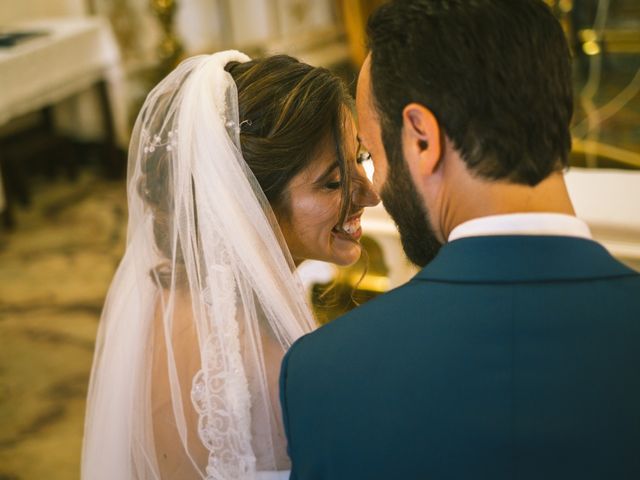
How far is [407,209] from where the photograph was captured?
1.47m

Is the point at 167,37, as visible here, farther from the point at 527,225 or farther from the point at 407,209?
the point at 527,225

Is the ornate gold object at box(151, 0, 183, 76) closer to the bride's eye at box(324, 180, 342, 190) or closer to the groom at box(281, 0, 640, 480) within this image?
the bride's eye at box(324, 180, 342, 190)

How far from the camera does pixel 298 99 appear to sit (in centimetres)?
207

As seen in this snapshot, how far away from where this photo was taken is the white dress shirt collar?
1.25 m

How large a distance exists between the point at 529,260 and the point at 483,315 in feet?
0.36

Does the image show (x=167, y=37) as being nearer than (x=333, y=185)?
No

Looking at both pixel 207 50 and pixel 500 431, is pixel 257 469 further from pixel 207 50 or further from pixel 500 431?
pixel 207 50

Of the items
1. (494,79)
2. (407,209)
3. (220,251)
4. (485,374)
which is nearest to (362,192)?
(220,251)

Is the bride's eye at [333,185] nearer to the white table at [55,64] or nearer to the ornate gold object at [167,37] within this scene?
the white table at [55,64]

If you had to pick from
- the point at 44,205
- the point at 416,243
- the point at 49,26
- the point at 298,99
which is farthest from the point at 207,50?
the point at 416,243

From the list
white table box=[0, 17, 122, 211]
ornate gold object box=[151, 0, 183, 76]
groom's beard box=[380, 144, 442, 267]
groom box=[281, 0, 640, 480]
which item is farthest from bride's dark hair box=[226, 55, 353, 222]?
ornate gold object box=[151, 0, 183, 76]

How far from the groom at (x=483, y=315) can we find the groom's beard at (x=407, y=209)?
0.04 m

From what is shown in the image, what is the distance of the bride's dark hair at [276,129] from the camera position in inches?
80.4

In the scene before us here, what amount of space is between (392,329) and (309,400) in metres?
0.18
